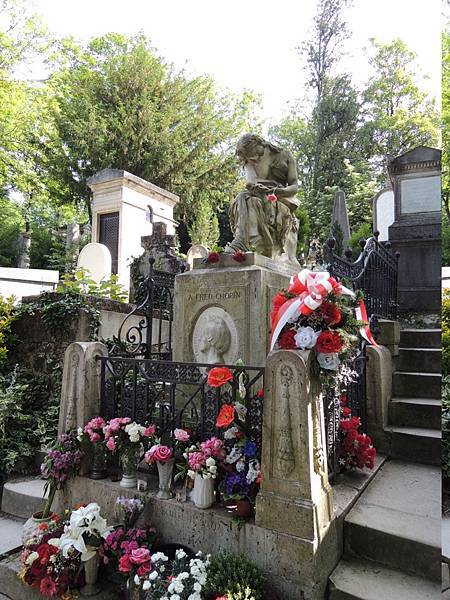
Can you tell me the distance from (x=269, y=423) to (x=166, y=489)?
36.6 inches

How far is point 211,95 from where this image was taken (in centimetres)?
2139

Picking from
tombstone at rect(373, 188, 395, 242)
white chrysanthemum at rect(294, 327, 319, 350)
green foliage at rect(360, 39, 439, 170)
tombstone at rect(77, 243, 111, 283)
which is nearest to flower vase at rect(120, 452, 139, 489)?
white chrysanthemum at rect(294, 327, 319, 350)

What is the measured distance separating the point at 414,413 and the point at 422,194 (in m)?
2.64

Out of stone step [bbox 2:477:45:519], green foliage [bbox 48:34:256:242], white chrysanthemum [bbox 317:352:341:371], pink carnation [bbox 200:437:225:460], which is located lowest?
stone step [bbox 2:477:45:519]

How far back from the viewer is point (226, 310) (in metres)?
3.67

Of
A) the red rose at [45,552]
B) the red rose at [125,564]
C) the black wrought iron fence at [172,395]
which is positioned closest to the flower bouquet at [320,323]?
the black wrought iron fence at [172,395]

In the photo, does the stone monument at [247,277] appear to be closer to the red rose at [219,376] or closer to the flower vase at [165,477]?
the red rose at [219,376]

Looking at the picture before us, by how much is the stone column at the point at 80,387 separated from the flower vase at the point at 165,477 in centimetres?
86

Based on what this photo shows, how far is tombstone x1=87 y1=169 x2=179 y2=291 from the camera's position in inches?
495

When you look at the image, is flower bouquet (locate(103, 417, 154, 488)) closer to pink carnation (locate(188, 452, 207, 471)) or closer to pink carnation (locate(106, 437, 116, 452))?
pink carnation (locate(106, 437, 116, 452))

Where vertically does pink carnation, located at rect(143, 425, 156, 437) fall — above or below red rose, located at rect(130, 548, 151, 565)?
above

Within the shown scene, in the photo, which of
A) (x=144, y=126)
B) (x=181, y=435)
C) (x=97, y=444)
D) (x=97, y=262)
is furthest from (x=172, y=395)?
(x=144, y=126)

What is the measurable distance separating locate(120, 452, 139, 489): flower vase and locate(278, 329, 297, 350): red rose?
1.33 metres

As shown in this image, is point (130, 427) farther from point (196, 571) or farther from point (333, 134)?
point (333, 134)
